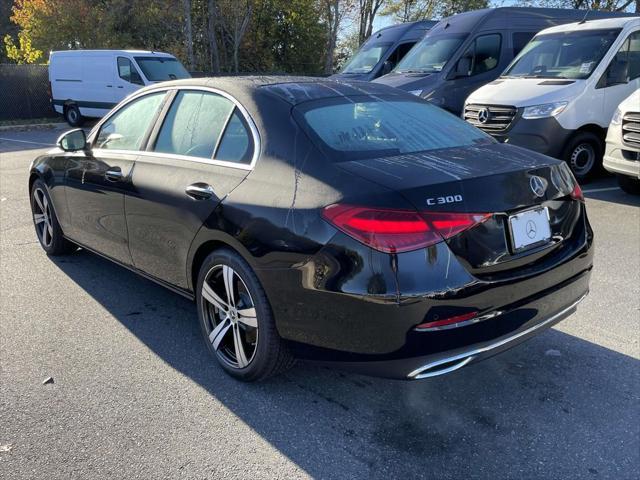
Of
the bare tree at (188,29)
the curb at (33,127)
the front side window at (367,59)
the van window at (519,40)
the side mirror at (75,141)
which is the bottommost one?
the curb at (33,127)

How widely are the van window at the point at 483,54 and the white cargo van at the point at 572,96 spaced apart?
2024 millimetres

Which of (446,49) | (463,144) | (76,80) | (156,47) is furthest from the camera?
(156,47)

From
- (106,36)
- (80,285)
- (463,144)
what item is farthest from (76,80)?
(463,144)

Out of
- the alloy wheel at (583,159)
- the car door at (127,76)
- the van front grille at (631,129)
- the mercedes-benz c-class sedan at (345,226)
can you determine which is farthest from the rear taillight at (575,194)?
the car door at (127,76)

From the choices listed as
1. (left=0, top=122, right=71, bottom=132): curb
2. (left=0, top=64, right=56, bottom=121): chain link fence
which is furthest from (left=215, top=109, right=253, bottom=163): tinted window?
(left=0, top=64, right=56, bottom=121): chain link fence

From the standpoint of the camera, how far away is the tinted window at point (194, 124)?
3.28 m

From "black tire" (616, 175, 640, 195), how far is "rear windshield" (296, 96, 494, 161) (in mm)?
4701

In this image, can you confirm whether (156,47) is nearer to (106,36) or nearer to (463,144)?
(106,36)

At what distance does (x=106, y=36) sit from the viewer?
24281mm

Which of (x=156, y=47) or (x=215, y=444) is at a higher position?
(x=156, y=47)

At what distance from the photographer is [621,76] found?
805 cm

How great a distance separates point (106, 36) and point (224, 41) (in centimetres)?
545

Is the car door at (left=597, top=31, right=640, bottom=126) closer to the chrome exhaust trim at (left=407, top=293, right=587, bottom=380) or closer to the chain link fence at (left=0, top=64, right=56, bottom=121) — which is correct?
the chrome exhaust trim at (left=407, top=293, right=587, bottom=380)

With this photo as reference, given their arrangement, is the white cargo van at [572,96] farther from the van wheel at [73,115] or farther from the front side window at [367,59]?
the van wheel at [73,115]
